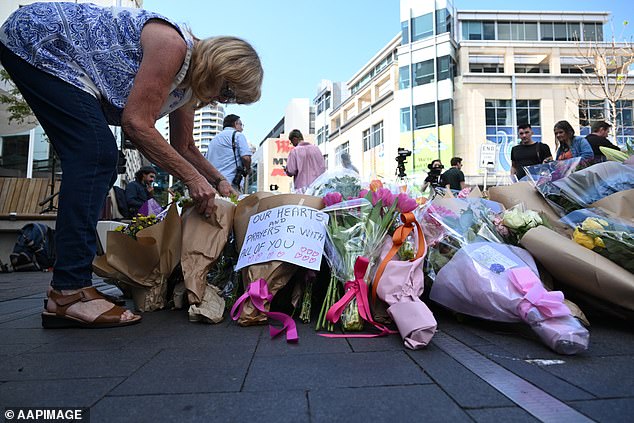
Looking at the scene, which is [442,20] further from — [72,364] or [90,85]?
[72,364]

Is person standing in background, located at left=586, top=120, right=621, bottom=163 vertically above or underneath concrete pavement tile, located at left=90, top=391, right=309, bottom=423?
above

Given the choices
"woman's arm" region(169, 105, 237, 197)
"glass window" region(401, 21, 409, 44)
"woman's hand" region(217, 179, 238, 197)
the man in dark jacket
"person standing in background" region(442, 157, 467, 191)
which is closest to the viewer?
Answer: "woman's arm" region(169, 105, 237, 197)

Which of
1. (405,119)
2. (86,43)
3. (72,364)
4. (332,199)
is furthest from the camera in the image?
(405,119)

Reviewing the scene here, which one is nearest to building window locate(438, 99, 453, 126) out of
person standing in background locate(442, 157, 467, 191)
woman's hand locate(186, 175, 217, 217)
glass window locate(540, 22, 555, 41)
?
glass window locate(540, 22, 555, 41)

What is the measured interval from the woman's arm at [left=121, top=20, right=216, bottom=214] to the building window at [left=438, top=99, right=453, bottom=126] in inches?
1126

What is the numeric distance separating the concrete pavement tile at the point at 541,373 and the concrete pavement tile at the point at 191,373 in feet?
2.84

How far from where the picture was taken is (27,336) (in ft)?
6.06

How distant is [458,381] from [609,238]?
124cm

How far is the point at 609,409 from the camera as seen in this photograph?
1.01 meters

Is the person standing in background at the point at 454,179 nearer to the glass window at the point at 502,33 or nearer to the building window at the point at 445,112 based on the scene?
the building window at the point at 445,112

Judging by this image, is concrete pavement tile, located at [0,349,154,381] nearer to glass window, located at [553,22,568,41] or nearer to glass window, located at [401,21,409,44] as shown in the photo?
glass window, located at [401,21,409,44]

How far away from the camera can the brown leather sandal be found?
1.93 m

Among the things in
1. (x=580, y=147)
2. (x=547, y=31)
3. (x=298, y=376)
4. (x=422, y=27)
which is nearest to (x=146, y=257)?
(x=298, y=376)

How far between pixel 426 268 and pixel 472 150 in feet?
90.1
